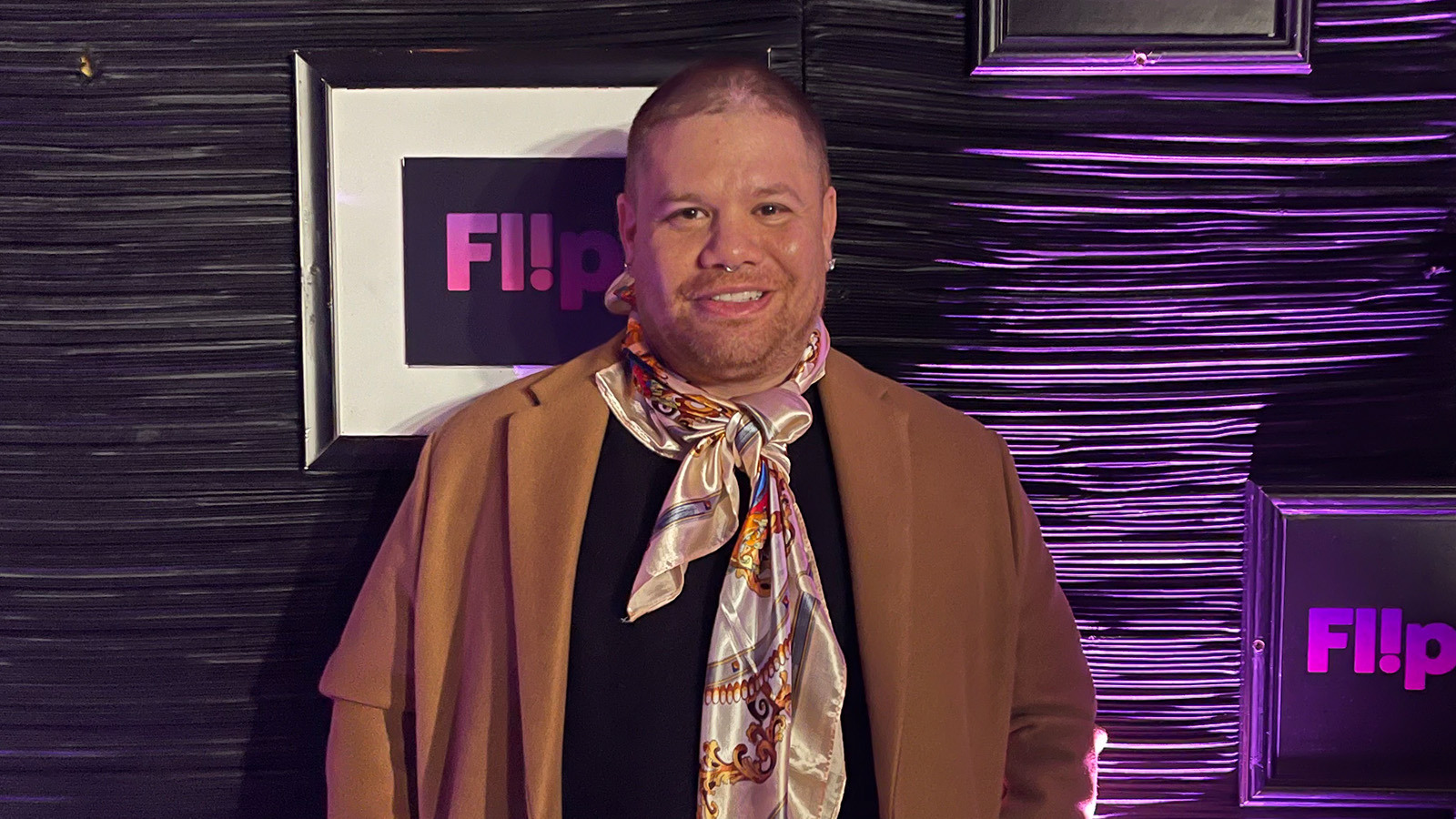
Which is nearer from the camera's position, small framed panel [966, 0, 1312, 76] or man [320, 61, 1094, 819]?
man [320, 61, 1094, 819]

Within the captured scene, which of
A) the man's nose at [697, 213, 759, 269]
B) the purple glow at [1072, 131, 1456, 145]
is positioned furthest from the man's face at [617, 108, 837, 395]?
the purple glow at [1072, 131, 1456, 145]

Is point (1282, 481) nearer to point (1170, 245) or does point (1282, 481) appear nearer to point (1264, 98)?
point (1170, 245)

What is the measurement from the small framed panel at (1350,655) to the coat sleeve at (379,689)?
129cm

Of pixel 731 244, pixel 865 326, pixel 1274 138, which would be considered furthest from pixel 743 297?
pixel 1274 138

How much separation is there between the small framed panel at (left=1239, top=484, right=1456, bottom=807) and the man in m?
0.48

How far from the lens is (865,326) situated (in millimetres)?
1702

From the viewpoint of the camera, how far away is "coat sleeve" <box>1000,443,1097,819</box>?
143 cm

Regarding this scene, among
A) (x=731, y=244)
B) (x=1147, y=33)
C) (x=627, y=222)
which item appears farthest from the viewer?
(x=1147, y=33)

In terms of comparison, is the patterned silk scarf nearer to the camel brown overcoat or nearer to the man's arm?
the camel brown overcoat

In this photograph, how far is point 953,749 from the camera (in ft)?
4.39

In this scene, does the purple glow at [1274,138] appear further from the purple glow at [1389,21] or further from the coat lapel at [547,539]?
the coat lapel at [547,539]

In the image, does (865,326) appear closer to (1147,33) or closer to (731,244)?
(731,244)

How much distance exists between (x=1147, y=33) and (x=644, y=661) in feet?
3.95

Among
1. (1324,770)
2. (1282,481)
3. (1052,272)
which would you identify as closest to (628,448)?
(1052,272)
